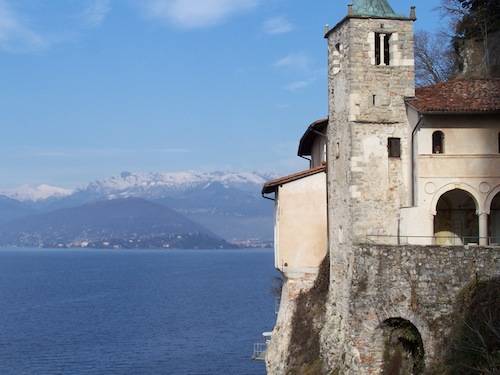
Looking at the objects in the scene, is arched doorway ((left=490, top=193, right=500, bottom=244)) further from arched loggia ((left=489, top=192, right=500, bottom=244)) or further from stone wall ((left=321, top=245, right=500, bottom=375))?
stone wall ((left=321, top=245, right=500, bottom=375))

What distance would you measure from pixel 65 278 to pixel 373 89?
158m

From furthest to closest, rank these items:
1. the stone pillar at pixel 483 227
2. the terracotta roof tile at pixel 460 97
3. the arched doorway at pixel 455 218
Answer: the arched doorway at pixel 455 218, the stone pillar at pixel 483 227, the terracotta roof tile at pixel 460 97

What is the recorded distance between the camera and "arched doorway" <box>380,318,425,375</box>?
30.7 meters

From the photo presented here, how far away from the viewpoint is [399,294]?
98.4 feet

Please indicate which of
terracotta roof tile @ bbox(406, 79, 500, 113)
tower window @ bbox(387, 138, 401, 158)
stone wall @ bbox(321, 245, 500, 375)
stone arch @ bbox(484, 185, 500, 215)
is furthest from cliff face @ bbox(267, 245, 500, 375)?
terracotta roof tile @ bbox(406, 79, 500, 113)

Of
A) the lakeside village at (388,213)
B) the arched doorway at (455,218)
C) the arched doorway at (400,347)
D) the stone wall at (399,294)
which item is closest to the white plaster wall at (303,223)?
the lakeside village at (388,213)

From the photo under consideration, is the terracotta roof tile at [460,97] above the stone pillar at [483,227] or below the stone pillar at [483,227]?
above

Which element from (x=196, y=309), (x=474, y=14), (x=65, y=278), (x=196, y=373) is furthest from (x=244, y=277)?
(x=474, y=14)

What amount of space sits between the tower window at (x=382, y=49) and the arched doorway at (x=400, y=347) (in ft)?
34.5

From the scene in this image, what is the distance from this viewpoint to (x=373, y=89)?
33375mm

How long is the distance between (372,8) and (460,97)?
512 centimetres

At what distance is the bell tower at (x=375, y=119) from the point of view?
3300cm

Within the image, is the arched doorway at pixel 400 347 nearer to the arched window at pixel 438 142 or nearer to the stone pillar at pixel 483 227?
the stone pillar at pixel 483 227

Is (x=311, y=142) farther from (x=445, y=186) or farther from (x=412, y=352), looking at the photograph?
(x=412, y=352)
